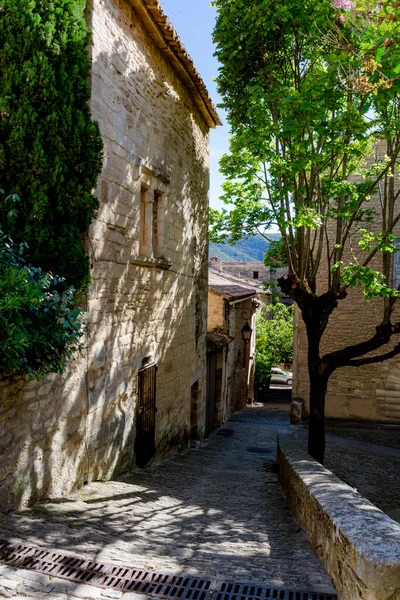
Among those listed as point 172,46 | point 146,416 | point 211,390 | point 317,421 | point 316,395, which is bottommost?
Answer: point 211,390

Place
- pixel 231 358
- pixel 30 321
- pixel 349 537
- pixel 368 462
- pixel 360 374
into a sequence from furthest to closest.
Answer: pixel 231 358
pixel 360 374
pixel 368 462
pixel 30 321
pixel 349 537

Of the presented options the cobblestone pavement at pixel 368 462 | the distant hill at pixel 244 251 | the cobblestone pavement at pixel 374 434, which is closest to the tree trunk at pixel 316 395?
the cobblestone pavement at pixel 368 462

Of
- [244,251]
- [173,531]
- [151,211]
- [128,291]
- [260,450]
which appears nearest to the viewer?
[173,531]

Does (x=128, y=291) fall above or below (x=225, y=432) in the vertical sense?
above

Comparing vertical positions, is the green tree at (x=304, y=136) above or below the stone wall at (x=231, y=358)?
above

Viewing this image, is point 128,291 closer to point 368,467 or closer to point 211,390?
point 368,467

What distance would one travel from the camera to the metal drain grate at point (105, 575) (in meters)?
3.04

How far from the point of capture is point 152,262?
723 centimetres

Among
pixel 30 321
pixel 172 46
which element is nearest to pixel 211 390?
pixel 172 46

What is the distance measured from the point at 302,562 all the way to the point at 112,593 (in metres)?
1.63

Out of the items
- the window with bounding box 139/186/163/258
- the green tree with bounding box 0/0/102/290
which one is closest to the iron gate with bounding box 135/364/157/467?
the window with bounding box 139/186/163/258

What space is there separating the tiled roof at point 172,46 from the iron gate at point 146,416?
4814 millimetres

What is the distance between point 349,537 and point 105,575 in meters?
1.60

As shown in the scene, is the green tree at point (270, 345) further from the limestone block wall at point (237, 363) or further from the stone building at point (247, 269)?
the stone building at point (247, 269)
